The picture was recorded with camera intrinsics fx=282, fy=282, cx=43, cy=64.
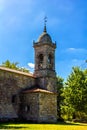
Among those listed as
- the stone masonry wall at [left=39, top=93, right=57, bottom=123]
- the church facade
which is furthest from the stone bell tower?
the stone masonry wall at [left=39, top=93, right=57, bottom=123]

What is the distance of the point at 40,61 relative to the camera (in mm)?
43969

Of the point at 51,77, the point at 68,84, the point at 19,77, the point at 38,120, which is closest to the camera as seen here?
the point at 38,120

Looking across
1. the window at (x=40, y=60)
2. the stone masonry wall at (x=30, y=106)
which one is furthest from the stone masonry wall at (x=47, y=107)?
the window at (x=40, y=60)

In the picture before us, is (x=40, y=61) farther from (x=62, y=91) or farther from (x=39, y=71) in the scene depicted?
(x=62, y=91)

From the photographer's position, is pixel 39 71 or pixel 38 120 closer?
pixel 38 120

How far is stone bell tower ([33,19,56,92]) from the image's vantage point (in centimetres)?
4197

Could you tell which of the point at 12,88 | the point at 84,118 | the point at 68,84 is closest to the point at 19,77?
the point at 12,88

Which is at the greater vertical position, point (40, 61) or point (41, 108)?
point (40, 61)

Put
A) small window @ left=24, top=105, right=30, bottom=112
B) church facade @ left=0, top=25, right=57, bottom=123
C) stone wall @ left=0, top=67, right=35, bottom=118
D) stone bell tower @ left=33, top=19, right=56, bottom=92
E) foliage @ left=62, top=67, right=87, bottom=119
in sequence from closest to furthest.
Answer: stone wall @ left=0, top=67, right=35, bottom=118, church facade @ left=0, top=25, right=57, bottom=123, small window @ left=24, top=105, right=30, bottom=112, stone bell tower @ left=33, top=19, right=56, bottom=92, foliage @ left=62, top=67, right=87, bottom=119

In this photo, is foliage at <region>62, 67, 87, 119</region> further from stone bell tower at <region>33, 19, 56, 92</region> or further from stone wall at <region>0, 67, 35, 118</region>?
stone wall at <region>0, 67, 35, 118</region>

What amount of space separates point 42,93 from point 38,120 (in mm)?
3600

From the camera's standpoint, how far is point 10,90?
123 feet

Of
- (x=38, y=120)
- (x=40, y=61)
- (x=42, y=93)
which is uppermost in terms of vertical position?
(x=40, y=61)

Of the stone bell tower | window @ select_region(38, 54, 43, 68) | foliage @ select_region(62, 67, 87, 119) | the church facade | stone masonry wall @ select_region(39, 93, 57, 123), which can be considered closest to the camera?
the church facade
